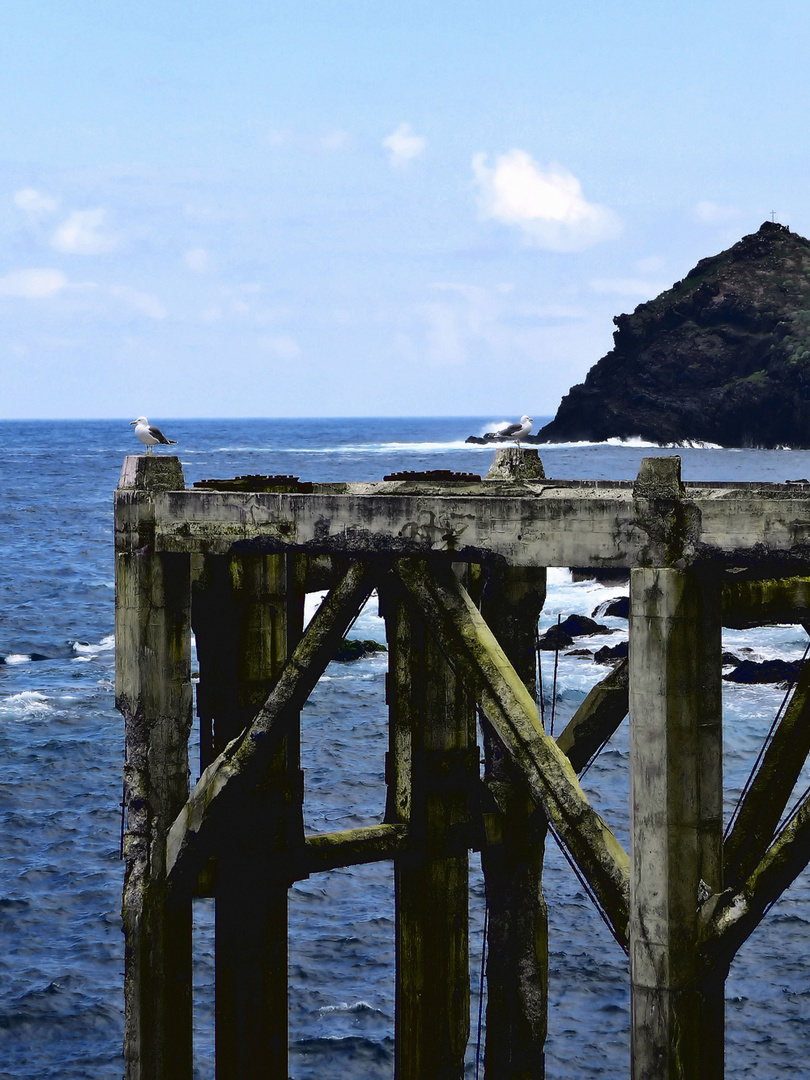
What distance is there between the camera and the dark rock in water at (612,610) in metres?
47.2

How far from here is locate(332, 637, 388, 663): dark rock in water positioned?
138 feet

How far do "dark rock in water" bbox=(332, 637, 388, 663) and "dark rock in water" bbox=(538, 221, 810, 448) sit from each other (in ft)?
337

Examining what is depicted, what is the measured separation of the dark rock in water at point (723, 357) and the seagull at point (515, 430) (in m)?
126

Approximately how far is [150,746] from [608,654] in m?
32.0

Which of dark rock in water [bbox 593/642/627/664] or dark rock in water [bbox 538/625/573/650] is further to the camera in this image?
dark rock in water [bbox 538/625/573/650]

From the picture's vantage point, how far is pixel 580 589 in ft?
179

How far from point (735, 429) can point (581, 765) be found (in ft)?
451

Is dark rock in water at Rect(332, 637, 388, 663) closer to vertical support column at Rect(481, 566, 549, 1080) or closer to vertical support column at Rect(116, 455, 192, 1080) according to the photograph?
vertical support column at Rect(481, 566, 549, 1080)

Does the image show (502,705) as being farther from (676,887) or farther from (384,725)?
(384,725)

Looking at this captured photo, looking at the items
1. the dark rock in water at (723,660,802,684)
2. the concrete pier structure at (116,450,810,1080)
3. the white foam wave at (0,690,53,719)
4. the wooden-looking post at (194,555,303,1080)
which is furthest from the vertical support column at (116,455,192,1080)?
the dark rock in water at (723,660,802,684)

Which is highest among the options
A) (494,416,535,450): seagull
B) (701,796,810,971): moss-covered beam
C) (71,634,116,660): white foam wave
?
(494,416,535,450): seagull

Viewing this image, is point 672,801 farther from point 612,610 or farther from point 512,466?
point 612,610

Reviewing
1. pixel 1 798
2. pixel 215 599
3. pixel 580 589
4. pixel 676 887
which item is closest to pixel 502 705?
pixel 676 887

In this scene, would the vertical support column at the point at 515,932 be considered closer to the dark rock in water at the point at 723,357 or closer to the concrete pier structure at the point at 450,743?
the concrete pier structure at the point at 450,743
